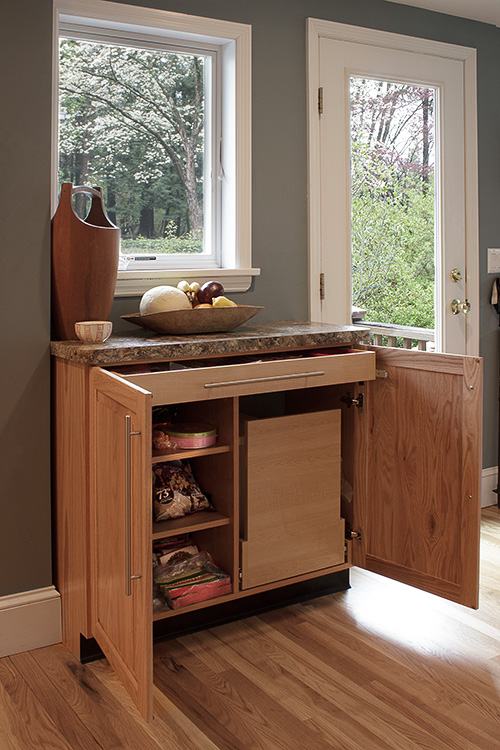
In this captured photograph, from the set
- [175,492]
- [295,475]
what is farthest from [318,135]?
[175,492]

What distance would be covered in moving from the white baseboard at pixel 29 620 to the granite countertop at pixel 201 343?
2.46 feet

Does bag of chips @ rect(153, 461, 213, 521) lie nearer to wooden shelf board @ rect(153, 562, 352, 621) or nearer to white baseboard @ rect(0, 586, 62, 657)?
wooden shelf board @ rect(153, 562, 352, 621)

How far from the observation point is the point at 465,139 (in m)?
3.29

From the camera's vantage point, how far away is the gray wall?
2.06 meters

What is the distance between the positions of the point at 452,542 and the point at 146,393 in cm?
117

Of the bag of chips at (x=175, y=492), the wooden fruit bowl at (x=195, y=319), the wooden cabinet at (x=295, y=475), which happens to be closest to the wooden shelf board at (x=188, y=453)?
the wooden cabinet at (x=295, y=475)

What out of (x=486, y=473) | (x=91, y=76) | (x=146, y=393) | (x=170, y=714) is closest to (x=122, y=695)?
(x=170, y=714)

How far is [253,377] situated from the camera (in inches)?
81.2

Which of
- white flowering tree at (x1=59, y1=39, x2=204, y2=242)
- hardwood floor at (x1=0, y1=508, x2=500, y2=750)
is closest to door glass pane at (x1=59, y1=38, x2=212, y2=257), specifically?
white flowering tree at (x1=59, y1=39, x2=204, y2=242)

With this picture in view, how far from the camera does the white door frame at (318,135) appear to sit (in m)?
2.81

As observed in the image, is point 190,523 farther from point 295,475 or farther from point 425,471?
point 425,471

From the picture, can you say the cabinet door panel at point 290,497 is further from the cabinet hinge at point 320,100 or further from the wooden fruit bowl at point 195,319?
the cabinet hinge at point 320,100

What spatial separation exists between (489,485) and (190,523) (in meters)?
1.98

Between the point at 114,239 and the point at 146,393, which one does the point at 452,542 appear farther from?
the point at 114,239
